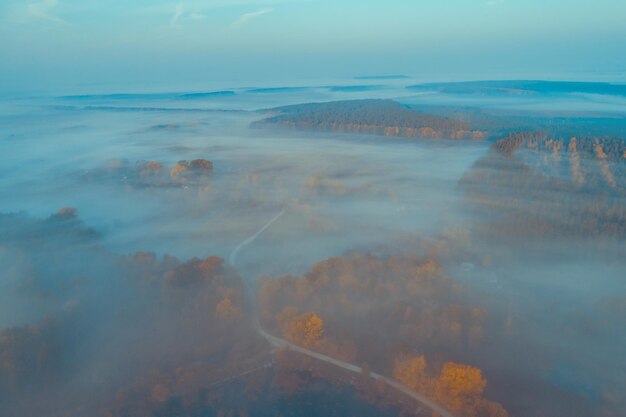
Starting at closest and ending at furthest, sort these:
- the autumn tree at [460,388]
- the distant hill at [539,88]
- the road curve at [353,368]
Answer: the autumn tree at [460,388] < the road curve at [353,368] < the distant hill at [539,88]

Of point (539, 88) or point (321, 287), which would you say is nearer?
point (321, 287)

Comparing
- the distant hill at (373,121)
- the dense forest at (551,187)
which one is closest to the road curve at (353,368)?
the dense forest at (551,187)

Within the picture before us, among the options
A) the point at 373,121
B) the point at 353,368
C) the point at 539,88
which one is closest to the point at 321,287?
the point at 353,368

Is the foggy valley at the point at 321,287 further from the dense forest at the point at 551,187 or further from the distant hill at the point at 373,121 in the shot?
the distant hill at the point at 373,121

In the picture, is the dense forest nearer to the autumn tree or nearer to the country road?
the autumn tree

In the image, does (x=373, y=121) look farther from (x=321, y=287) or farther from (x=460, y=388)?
(x=460, y=388)

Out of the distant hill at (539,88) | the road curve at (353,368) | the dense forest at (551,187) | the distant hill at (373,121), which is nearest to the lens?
the road curve at (353,368)

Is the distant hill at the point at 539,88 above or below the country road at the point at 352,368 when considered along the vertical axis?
above
